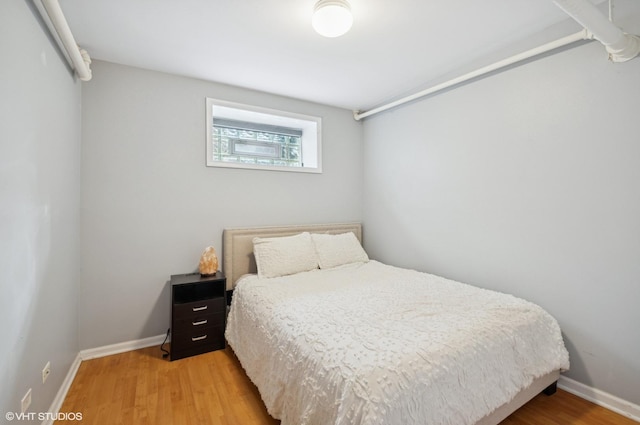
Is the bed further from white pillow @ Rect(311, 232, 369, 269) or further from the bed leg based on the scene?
white pillow @ Rect(311, 232, 369, 269)

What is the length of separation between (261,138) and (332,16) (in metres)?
1.86

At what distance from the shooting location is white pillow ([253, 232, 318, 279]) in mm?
2641

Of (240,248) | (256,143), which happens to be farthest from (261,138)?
(240,248)

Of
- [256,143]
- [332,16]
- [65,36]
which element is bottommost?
[256,143]

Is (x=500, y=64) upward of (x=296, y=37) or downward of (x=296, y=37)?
downward

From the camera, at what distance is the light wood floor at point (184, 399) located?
5.49 feet

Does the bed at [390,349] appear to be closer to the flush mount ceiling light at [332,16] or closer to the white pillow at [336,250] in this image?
the white pillow at [336,250]

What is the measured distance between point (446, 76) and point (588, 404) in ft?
8.88

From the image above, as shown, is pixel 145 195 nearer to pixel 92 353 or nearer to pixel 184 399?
pixel 92 353

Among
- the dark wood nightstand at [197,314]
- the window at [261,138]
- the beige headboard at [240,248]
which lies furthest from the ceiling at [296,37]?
the dark wood nightstand at [197,314]

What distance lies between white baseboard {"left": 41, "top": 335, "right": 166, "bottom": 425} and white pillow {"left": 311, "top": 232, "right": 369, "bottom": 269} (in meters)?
1.65

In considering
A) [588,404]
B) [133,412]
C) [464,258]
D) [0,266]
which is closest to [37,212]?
[0,266]

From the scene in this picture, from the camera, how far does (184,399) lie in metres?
1.84

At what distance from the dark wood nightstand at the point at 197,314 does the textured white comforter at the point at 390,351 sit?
262mm
